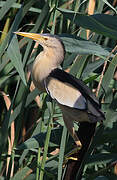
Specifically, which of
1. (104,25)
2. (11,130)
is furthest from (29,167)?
(104,25)

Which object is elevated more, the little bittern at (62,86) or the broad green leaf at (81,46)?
the broad green leaf at (81,46)

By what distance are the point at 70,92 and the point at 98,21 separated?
0.22 metres

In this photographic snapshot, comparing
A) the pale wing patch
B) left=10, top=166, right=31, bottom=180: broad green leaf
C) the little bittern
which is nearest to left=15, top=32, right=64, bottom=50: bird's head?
the little bittern

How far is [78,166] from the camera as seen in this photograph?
1.02 meters

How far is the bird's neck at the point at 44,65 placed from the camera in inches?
43.4

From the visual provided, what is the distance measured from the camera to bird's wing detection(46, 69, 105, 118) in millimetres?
999

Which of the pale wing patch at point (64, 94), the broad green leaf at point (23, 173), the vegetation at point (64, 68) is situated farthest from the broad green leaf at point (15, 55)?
the broad green leaf at point (23, 173)

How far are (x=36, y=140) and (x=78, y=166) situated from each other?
0.85 feet

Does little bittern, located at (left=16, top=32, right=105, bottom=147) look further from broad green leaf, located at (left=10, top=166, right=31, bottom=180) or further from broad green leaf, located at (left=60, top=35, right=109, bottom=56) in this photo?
broad green leaf, located at (left=10, top=166, right=31, bottom=180)

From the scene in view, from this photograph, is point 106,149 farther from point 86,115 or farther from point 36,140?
point 86,115

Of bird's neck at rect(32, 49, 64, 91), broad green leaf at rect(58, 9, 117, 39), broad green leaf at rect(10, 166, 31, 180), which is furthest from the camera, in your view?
broad green leaf at rect(10, 166, 31, 180)

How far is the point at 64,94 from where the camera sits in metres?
1.08

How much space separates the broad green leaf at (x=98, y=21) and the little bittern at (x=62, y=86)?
103 mm

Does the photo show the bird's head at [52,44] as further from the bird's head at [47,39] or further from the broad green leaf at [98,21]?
the broad green leaf at [98,21]
